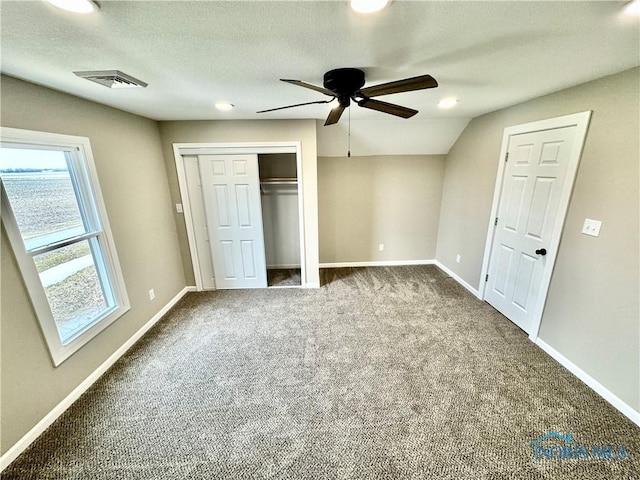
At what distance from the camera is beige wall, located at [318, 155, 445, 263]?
13.1ft

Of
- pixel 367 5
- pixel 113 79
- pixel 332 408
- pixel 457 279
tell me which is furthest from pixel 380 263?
pixel 113 79

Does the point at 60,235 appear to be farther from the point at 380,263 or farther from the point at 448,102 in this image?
the point at 380,263

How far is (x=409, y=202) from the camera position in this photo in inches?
163

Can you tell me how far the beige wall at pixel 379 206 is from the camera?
3978 millimetres

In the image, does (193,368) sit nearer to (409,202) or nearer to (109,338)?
A: (109,338)

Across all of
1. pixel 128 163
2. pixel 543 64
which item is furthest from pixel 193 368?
pixel 543 64

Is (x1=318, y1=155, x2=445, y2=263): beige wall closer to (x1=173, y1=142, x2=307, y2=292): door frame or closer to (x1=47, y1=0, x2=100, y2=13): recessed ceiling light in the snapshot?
(x1=173, y1=142, x2=307, y2=292): door frame

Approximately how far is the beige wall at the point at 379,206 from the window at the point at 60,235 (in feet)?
9.07

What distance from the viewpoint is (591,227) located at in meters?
1.88

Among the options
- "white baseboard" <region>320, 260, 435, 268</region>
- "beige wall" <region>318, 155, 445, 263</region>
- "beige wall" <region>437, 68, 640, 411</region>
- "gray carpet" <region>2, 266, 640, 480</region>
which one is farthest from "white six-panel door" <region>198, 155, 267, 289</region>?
"beige wall" <region>437, 68, 640, 411</region>

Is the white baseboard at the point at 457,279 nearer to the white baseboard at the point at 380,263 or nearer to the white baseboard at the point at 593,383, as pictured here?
the white baseboard at the point at 380,263

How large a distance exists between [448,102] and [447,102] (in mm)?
11

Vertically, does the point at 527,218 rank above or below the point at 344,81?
below

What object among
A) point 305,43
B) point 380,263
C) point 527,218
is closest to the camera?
point 305,43
